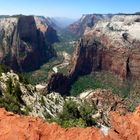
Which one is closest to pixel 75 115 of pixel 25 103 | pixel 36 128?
pixel 25 103

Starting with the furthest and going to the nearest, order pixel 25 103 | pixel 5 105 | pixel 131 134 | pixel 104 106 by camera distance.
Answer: pixel 104 106 → pixel 25 103 → pixel 5 105 → pixel 131 134

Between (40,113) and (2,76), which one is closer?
(40,113)

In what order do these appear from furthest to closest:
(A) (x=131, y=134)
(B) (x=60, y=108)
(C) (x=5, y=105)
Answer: (B) (x=60, y=108) < (C) (x=5, y=105) < (A) (x=131, y=134)

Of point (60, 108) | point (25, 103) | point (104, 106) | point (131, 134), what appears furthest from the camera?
point (104, 106)

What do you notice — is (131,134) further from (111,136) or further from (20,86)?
(20,86)

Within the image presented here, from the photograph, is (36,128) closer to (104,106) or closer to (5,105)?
(5,105)

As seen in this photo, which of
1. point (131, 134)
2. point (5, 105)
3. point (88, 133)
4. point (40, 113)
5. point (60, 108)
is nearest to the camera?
point (88, 133)

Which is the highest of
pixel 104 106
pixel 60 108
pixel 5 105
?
pixel 5 105

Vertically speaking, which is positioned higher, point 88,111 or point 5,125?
point 5,125

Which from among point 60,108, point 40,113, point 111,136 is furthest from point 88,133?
point 60,108
